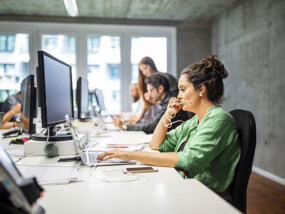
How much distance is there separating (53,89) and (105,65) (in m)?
3.93

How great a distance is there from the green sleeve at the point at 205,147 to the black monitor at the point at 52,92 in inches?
28.3

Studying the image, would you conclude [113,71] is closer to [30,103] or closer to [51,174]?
[30,103]

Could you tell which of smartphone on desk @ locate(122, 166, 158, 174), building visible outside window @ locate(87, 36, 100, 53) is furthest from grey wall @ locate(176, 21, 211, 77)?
smartphone on desk @ locate(122, 166, 158, 174)

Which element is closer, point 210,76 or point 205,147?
point 205,147

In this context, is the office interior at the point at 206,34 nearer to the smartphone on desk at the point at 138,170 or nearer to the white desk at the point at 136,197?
the smartphone on desk at the point at 138,170

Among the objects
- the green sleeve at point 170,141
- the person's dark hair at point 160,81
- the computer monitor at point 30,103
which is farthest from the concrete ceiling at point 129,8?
the green sleeve at point 170,141

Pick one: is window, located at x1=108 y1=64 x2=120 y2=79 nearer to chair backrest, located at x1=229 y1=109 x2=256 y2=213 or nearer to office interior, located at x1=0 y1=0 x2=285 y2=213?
office interior, located at x1=0 y1=0 x2=285 y2=213

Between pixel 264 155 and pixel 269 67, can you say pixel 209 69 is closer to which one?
pixel 269 67

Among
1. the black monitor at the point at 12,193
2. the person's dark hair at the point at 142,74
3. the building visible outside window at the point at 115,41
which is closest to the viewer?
the black monitor at the point at 12,193

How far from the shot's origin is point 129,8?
453 cm

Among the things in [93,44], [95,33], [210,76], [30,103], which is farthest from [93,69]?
[210,76]

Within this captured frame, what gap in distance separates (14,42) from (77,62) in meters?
1.28

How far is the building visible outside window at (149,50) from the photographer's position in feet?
17.6

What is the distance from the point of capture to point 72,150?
1.43m
